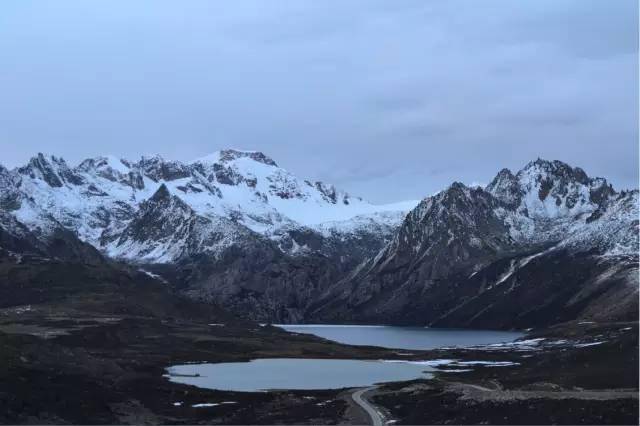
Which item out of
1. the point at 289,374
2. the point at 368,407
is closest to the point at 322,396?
the point at 368,407

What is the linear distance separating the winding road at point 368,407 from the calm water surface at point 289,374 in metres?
11.0

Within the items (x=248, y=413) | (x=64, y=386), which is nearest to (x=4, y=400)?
(x=64, y=386)

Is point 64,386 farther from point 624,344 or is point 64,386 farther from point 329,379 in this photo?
point 624,344

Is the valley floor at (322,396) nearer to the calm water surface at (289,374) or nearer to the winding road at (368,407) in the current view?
the winding road at (368,407)

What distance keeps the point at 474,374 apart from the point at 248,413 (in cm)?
6078

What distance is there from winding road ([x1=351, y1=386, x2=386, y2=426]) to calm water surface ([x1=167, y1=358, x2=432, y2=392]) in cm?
1101

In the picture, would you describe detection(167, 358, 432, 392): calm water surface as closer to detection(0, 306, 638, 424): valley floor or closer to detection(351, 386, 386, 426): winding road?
detection(0, 306, 638, 424): valley floor

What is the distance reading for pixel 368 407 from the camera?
4459 inches

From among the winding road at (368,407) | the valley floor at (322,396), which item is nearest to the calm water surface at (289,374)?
the valley floor at (322,396)

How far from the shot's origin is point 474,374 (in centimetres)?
16250

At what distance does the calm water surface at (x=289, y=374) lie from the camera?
147 meters

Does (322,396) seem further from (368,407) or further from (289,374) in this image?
(289,374)

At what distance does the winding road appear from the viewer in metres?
101

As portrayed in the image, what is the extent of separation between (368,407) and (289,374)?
56.6m
